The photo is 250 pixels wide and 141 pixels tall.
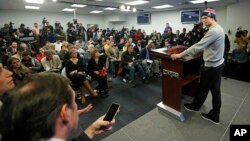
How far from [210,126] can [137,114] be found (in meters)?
1.11

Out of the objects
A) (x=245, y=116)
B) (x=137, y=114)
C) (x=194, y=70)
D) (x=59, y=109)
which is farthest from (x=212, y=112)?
(x=59, y=109)

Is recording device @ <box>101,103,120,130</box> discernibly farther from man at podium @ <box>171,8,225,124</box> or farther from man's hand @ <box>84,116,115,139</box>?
man at podium @ <box>171,8,225,124</box>

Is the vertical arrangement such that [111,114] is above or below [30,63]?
below

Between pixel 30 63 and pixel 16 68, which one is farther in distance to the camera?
pixel 30 63

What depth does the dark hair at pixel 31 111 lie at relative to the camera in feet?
1.54

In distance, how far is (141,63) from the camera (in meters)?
4.85

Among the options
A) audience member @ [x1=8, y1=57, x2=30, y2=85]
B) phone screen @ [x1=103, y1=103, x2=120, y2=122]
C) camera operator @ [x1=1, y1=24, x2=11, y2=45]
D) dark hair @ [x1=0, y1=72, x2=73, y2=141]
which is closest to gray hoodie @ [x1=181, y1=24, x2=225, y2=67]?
phone screen @ [x1=103, y1=103, x2=120, y2=122]

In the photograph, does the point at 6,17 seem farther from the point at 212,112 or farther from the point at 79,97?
the point at 212,112

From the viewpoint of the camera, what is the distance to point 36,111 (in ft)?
1.57

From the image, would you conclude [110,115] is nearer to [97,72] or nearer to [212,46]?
[212,46]

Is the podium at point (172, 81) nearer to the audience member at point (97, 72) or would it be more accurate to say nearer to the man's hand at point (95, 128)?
the audience member at point (97, 72)

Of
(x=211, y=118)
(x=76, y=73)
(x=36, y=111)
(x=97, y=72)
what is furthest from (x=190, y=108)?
(x=36, y=111)

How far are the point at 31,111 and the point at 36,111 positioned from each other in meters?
0.01

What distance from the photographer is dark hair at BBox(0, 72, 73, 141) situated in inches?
18.5
